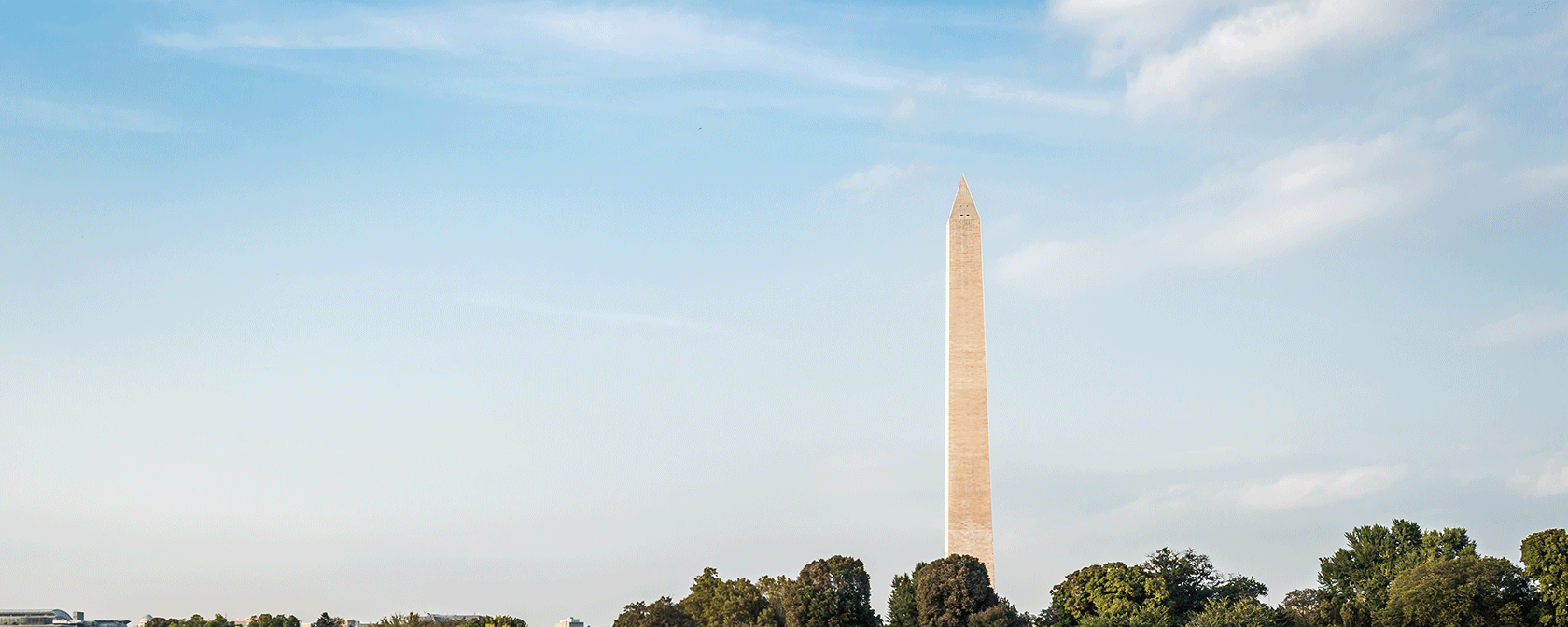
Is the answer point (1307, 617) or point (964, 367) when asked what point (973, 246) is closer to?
point (964, 367)

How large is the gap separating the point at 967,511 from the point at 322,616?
4148cm

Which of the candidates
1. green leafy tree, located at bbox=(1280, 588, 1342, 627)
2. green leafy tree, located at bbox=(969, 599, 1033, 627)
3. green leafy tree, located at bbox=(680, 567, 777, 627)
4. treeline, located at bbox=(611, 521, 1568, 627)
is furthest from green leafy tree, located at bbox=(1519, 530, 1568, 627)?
green leafy tree, located at bbox=(680, 567, 777, 627)

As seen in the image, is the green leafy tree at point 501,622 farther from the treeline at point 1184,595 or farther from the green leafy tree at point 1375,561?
the green leafy tree at point 1375,561

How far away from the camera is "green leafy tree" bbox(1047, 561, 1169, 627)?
5891cm

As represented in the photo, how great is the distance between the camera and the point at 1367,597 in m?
62.0

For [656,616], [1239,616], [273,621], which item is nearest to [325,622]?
[273,621]

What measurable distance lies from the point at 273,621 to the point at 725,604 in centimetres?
3506

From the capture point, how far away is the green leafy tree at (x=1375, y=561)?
60188 mm

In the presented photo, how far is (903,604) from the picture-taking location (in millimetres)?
62344

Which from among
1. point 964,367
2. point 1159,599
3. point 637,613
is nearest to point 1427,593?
point 1159,599

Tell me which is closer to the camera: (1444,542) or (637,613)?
(1444,542)

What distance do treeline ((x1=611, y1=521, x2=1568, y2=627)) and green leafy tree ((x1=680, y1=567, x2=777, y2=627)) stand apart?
0.22 feet

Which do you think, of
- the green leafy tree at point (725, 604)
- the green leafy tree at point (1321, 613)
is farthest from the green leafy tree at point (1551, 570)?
the green leafy tree at point (725, 604)

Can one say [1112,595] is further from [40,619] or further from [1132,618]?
[40,619]
